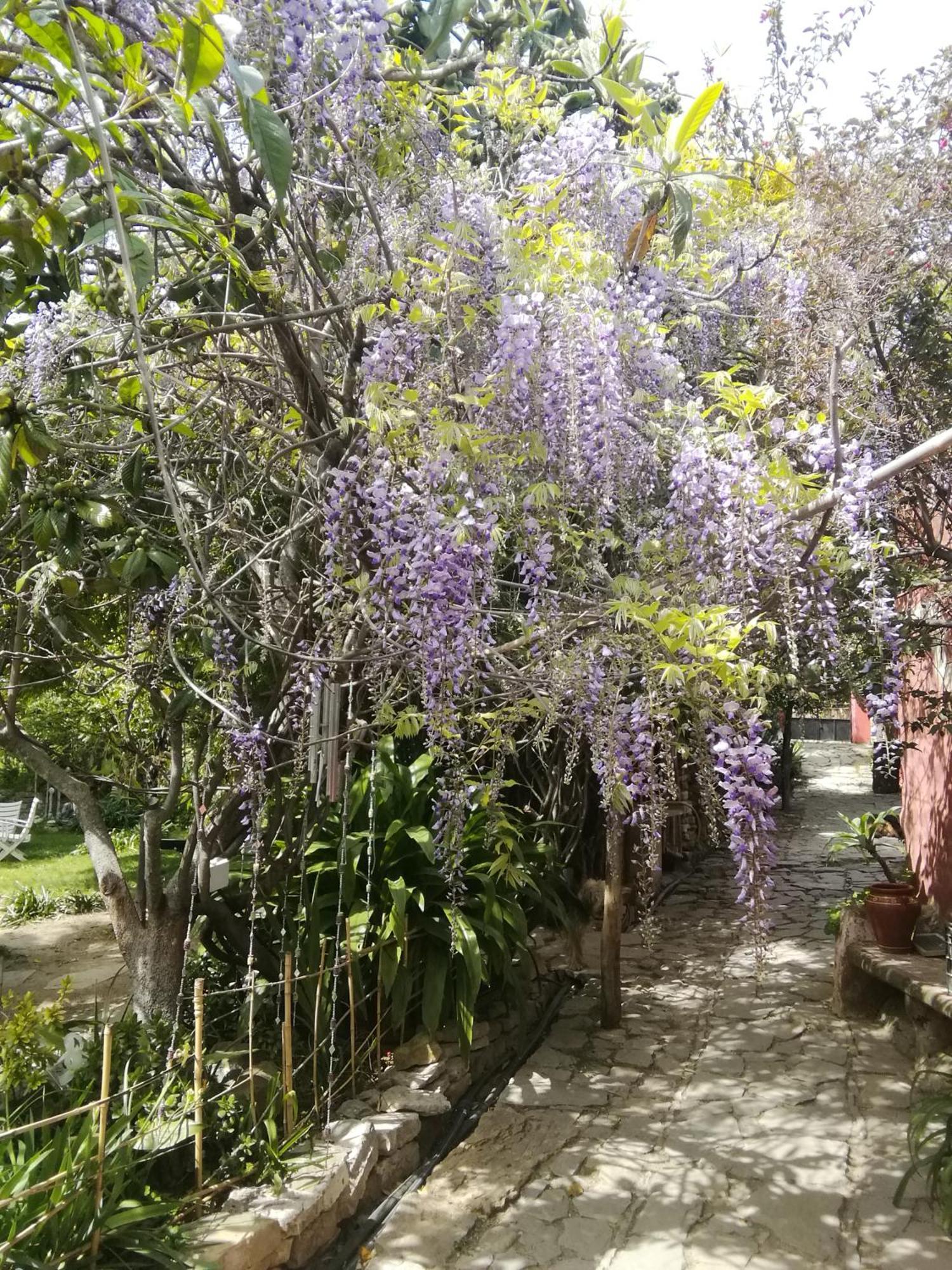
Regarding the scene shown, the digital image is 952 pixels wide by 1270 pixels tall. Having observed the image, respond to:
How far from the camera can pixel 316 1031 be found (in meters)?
3.13

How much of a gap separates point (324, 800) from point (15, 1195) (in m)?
1.88

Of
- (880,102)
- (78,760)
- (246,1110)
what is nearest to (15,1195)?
(246,1110)

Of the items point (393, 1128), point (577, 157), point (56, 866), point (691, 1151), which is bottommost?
point (691, 1151)

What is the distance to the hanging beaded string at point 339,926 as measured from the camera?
124 inches

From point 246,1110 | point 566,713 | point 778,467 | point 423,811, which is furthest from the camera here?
point 423,811

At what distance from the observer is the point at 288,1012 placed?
2912 millimetres

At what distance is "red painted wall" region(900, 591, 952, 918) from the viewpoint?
4898mm

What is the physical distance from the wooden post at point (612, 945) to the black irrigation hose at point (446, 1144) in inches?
11.0

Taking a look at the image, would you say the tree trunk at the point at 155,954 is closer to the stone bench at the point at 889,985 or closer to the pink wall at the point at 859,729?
the stone bench at the point at 889,985

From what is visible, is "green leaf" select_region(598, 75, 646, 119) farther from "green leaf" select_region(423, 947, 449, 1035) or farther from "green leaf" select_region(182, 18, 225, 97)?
"green leaf" select_region(423, 947, 449, 1035)

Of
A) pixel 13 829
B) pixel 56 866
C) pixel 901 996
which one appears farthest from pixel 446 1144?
pixel 13 829

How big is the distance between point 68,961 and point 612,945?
3.15 m

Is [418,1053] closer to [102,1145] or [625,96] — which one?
[102,1145]

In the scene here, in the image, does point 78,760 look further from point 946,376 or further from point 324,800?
point 946,376
